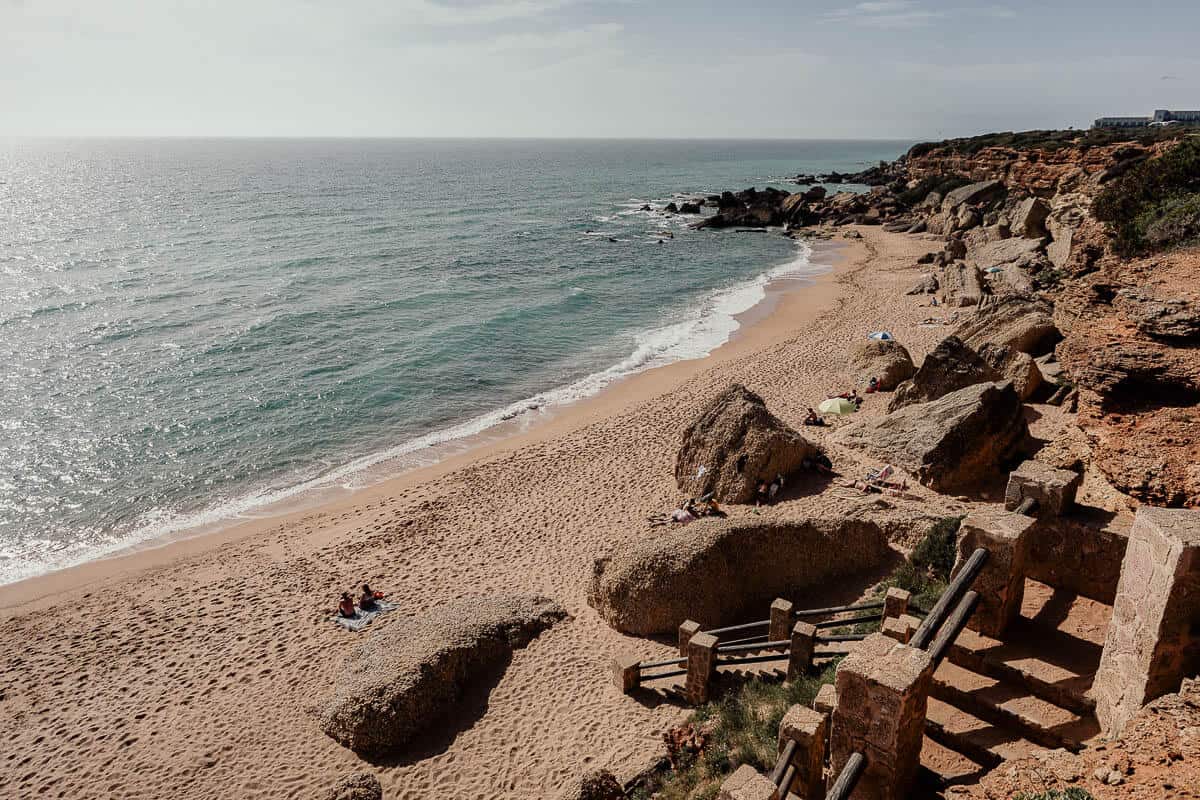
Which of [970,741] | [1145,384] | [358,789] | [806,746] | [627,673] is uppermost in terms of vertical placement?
[1145,384]

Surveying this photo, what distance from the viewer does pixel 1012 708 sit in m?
6.27

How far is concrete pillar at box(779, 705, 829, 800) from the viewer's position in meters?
6.29

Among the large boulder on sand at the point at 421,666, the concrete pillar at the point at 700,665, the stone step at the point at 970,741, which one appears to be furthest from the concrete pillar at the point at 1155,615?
the large boulder on sand at the point at 421,666

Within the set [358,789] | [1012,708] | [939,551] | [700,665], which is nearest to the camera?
[1012,708]

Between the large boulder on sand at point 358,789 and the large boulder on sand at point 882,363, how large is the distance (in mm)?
18551

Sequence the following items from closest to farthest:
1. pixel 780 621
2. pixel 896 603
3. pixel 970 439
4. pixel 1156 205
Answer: pixel 896 603, pixel 780 621, pixel 970 439, pixel 1156 205

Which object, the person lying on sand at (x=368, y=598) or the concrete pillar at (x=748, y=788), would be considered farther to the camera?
the person lying on sand at (x=368, y=598)

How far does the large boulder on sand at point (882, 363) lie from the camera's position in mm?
22094

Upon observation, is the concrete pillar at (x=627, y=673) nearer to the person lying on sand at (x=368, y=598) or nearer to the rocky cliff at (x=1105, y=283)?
the person lying on sand at (x=368, y=598)

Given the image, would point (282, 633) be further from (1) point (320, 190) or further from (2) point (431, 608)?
(1) point (320, 190)

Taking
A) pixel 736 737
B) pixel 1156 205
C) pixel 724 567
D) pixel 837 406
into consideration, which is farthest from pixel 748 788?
pixel 1156 205

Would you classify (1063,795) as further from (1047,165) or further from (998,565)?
(1047,165)

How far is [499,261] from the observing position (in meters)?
50.4

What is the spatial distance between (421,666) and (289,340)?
86.2ft
